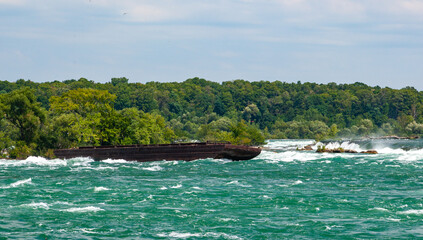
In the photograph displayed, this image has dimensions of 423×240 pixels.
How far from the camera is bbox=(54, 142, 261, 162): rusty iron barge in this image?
3169 inches

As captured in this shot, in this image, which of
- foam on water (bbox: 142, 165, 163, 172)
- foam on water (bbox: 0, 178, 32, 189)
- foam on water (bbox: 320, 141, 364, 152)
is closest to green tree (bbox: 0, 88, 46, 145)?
foam on water (bbox: 142, 165, 163, 172)

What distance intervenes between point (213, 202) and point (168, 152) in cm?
4100

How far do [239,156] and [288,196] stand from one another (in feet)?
123

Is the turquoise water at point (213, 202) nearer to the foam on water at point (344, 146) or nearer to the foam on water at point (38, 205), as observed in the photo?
the foam on water at point (38, 205)

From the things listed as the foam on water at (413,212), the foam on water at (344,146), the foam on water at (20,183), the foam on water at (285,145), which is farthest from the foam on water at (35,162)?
the foam on water at (285,145)

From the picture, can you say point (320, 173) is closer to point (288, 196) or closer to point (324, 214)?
point (288, 196)

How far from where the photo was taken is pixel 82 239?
29.5 meters

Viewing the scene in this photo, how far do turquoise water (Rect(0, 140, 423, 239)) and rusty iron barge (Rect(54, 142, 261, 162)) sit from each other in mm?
10948

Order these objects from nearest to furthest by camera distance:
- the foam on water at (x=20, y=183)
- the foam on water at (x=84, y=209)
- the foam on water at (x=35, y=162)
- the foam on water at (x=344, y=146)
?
the foam on water at (x=84, y=209) → the foam on water at (x=20, y=183) → the foam on water at (x=35, y=162) → the foam on water at (x=344, y=146)

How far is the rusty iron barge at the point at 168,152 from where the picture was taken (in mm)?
80500

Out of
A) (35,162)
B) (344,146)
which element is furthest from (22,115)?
(344,146)

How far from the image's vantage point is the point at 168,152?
8150 centimetres

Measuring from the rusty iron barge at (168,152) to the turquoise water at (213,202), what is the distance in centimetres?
1095

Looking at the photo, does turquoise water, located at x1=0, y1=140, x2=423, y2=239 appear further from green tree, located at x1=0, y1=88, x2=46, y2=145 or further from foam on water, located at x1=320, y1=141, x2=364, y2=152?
foam on water, located at x1=320, y1=141, x2=364, y2=152
